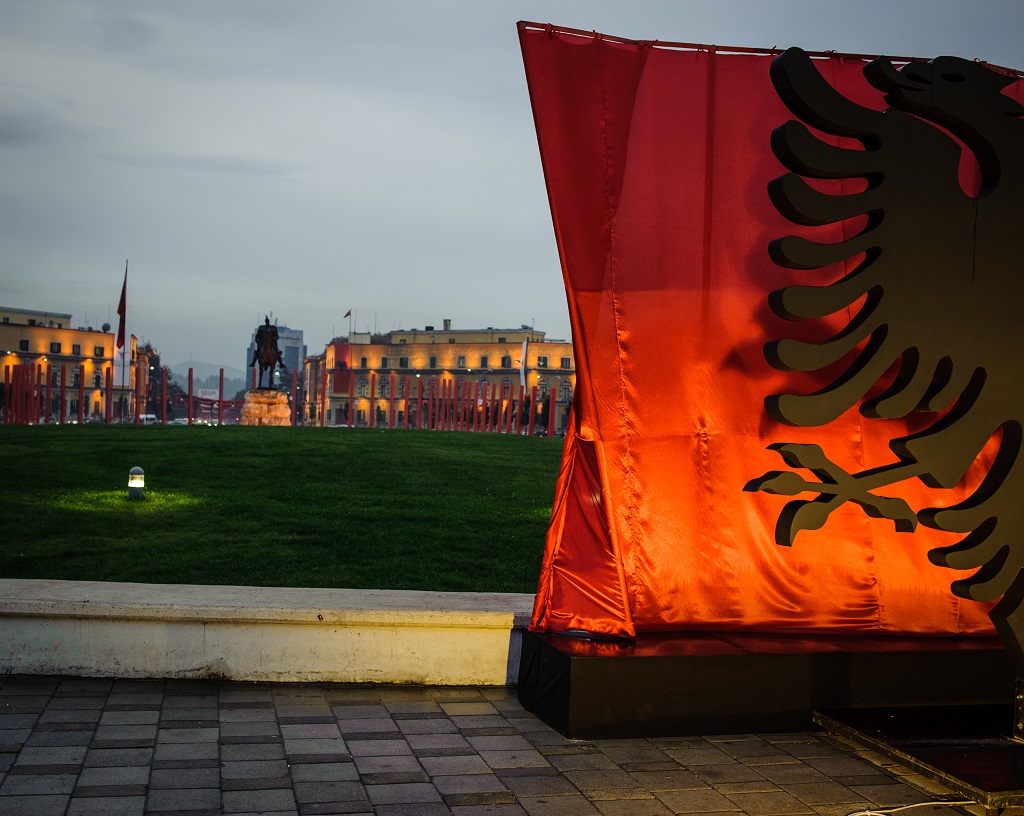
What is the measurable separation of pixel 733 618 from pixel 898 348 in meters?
1.55

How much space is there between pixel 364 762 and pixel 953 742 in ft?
7.80

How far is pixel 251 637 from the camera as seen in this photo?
4.98 m

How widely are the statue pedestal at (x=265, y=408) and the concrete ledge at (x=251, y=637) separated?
32.2 m

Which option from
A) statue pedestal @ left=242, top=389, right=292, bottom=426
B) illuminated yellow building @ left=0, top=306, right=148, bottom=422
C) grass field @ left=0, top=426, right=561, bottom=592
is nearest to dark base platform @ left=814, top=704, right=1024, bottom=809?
grass field @ left=0, top=426, right=561, bottom=592

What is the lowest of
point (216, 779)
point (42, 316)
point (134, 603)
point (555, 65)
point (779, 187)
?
point (216, 779)

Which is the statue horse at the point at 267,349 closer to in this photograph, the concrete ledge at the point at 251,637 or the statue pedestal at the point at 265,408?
the statue pedestal at the point at 265,408

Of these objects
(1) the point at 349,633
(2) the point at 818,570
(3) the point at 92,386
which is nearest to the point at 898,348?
(2) the point at 818,570

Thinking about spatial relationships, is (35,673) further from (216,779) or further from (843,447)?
(843,447)

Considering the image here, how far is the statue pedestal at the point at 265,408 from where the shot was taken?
36.8m

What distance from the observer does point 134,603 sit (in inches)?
193

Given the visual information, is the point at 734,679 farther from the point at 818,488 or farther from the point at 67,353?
the point at 67,353

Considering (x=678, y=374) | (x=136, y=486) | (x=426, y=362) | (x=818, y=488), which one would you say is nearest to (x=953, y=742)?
(x=818, y=488)

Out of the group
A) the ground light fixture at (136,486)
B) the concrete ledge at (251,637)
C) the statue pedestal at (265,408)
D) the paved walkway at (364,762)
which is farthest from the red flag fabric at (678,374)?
the statue pedestal at (265,408)

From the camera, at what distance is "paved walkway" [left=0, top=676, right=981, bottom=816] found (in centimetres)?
357
